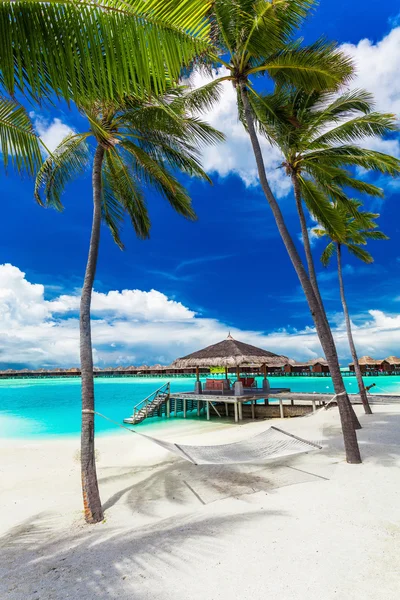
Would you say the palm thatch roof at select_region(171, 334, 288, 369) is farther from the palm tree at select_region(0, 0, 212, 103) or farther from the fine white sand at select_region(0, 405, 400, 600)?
the palm tree at select_region(0, 0, 212, 103)

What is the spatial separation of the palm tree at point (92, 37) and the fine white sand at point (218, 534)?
3.22 metres

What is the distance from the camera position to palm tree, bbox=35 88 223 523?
428 cm

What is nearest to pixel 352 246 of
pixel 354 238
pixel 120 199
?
pixel 354 238

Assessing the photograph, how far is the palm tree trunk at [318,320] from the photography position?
5035 mm

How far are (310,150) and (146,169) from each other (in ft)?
11.0

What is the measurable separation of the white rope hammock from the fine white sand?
378mm

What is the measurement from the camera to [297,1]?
5.07m

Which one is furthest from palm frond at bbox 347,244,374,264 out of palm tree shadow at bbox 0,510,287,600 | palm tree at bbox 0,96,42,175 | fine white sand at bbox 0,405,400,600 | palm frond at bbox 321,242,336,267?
palm tree at bbox 0,96,42,175

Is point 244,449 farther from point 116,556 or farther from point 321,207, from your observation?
point 321,207

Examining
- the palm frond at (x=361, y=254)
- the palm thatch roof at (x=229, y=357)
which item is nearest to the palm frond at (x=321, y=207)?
the palm frond at (x=361, y=254)

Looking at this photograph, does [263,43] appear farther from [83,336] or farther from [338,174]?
[83,336]

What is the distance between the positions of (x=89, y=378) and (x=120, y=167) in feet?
12.0

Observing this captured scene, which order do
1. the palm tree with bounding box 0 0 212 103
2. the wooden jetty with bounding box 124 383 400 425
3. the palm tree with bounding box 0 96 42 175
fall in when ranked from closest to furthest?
1. the palm tree with bounding box 0 0 212 103
2. the palm tree with bounding box 0 96 42 175
3. the wooden jetty with bounding box 124 383 400 425

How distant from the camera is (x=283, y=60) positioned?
5496mm
